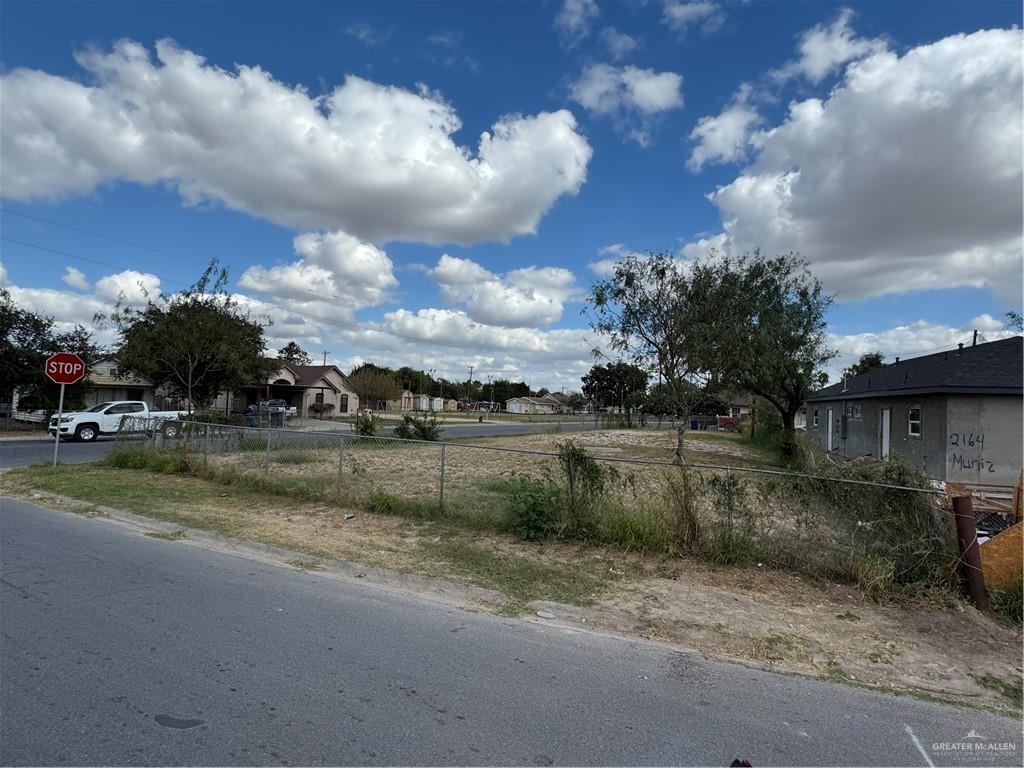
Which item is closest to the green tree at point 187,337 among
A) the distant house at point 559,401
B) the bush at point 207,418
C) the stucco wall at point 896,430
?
the bush at point 207,418

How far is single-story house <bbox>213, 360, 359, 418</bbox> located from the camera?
49594 mm

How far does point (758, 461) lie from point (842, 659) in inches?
779

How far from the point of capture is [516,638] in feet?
15.3

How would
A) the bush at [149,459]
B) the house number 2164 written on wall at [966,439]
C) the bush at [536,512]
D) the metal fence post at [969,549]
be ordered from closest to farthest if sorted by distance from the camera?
A: the metal fence post at [969,549] → the bush at [536,512] → the bush at [149,459] → the house number 2164 written on wall at [966,439]

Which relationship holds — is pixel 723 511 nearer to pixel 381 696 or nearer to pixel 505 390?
pixel 381 696

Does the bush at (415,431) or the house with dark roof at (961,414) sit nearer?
the house with dark roof at (961,414)

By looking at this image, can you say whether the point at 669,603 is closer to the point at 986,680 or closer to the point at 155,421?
the point at 986,680

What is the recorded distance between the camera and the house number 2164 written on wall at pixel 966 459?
15.4 metres

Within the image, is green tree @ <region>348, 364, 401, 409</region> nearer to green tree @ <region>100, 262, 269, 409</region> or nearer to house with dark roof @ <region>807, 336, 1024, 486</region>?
green tree @ <region>100, 262, 269, 409</region>

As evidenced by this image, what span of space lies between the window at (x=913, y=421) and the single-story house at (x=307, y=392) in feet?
142

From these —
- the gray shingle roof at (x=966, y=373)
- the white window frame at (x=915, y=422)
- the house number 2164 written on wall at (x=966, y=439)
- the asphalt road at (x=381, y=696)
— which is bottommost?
the asphalt road at (x=381, y=696)

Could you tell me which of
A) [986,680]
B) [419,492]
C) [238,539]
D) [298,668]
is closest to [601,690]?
[298,668]

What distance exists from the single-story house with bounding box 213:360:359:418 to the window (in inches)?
1699

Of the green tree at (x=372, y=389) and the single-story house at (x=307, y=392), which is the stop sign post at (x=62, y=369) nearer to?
the single-story house at (x=307, y=392)
